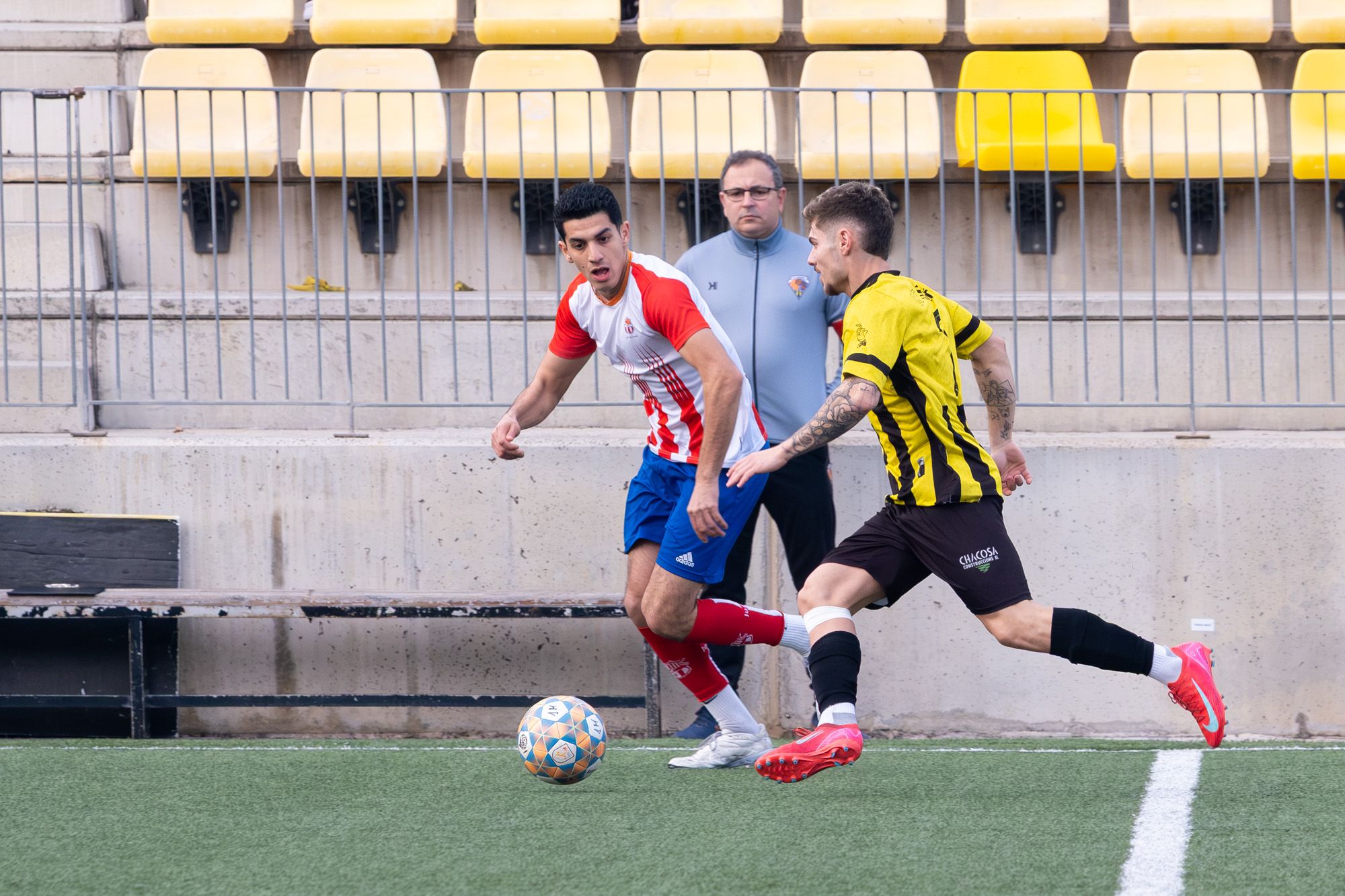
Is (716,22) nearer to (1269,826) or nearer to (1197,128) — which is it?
(1197,128)

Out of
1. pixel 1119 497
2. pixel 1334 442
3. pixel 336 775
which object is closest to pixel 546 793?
pixel 336 775

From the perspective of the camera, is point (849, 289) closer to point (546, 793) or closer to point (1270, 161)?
point (546, 793)

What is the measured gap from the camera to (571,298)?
488cm

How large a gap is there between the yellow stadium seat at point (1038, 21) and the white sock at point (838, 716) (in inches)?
230

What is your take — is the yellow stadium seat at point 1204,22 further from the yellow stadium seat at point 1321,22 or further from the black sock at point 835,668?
the black sock at point 835,668

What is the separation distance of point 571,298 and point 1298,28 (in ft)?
19.5

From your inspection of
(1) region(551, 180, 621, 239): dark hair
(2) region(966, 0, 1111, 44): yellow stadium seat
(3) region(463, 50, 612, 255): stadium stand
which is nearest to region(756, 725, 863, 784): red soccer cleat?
(1) region(551, 180, 621, 239): dark hair

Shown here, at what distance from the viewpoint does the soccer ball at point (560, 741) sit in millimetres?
4281

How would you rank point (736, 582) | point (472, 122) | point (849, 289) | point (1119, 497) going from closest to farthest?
1. point (849, 289)
2. point (736, 582)
3. point (1119, 497)
4. point (472, 122)

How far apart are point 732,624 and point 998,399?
119 centimetres

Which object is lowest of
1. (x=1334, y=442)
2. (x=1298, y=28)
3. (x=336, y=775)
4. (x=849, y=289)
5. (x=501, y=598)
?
(x=336, y=775)

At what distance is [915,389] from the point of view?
161 inches

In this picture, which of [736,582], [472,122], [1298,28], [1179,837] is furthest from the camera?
[1298,28]

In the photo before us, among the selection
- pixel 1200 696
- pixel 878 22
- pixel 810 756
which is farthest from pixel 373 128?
pixel 1200 696
